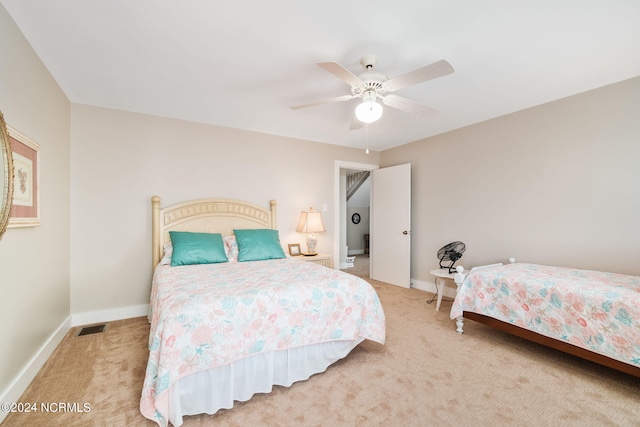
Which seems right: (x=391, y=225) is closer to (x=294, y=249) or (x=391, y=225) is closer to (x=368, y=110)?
(x=294, y=249)

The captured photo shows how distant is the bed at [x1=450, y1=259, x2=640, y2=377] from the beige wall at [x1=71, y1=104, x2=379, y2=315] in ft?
9.79

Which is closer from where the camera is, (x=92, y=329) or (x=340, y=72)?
(x=340, y=72)

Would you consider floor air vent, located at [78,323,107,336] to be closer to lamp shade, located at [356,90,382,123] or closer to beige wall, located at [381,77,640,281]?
lamp shade, located at [356,90,382,123]

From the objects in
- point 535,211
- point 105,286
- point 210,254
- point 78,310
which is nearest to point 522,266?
point 535,211

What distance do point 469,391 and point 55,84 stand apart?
419 cm

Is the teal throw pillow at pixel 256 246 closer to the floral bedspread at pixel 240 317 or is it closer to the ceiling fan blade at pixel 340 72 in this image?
the floral bedspread at pixel 240 317

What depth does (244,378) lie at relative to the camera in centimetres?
177

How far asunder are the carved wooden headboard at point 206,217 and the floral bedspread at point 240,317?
2.78 ft

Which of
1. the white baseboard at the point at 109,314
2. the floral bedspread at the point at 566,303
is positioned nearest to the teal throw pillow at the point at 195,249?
the white baseboard at the point at 109,314

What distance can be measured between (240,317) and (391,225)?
11.3 feet

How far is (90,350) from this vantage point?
7.91 ft

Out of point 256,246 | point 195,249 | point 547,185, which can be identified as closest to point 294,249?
point 256,246

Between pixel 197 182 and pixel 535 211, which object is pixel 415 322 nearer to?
pixel 535 211

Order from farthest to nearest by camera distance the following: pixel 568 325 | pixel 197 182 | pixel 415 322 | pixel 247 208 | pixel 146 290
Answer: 1. pixel 247 208
2. pixel 197 182
3. pixel 146 290
4. pixel 415 322
5. pixel 568 325
